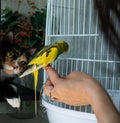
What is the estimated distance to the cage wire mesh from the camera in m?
0.74

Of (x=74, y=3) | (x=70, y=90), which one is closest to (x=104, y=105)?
(x=70, y=90)

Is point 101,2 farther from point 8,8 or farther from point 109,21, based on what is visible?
point 8,8

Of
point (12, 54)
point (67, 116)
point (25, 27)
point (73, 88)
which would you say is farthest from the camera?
point (25, 27)

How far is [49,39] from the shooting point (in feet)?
3.03

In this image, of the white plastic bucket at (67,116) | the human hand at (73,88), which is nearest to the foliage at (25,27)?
the white plastic bucket at (67,116)

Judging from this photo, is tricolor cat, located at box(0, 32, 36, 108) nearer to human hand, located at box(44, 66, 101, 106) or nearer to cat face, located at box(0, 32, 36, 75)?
cat face, located at box(0, 32, 36, 75)

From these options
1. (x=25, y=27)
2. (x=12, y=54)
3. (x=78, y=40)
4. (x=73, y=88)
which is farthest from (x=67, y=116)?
(x=25, y=27)

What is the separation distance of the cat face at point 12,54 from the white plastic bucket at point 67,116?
64cm

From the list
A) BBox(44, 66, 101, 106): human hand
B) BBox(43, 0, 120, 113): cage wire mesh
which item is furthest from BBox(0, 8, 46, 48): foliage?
BBox(44, 66, 101, 106): human hand

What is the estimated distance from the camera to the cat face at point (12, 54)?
4.64 feet

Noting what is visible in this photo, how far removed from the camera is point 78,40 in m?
0.83

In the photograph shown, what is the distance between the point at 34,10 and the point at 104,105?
138 centimetres

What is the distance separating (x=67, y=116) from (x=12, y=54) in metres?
0.77

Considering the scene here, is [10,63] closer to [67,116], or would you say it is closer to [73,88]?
[67,116]
